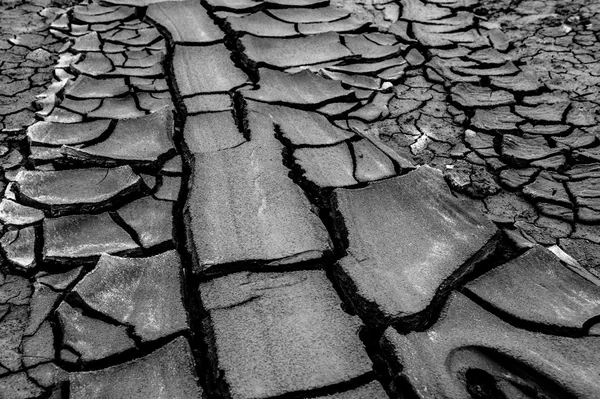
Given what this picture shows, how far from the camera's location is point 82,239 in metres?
1.67

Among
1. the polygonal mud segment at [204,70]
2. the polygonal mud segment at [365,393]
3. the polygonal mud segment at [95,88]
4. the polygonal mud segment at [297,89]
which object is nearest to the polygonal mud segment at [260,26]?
the polygonal mud segment at [204,70]

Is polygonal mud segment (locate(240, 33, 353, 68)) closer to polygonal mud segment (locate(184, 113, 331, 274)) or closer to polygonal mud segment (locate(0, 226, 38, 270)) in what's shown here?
polygonal mud segment (locate(184, 113, 331, 274))

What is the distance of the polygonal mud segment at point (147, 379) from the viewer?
1.26m

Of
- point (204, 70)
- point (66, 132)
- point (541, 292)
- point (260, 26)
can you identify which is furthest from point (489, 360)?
point (260, 26)

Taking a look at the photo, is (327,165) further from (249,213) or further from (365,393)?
(365,393)

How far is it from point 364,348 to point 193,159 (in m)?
0.99

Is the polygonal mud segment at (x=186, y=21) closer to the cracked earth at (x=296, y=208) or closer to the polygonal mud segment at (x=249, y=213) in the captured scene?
the cracked earth at (x=296, y=208)

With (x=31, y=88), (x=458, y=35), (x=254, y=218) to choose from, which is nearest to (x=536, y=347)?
(x=254, y=218)

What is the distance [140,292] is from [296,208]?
554 millimetres

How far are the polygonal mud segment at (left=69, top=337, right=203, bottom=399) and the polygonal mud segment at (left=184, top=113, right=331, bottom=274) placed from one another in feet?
0.97

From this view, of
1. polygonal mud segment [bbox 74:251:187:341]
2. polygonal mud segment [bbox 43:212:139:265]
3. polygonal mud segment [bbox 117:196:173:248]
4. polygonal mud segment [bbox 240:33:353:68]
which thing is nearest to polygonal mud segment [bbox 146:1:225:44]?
polygonal mud segment [bbox 240:33:353:68]

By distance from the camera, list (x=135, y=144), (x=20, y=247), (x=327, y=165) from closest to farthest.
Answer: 1. (x=20, y=247)
2. (x=327, y=165)
3. (x=135, y=144)

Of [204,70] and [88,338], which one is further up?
[204,70]

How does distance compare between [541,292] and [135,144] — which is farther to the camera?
[135,144]
